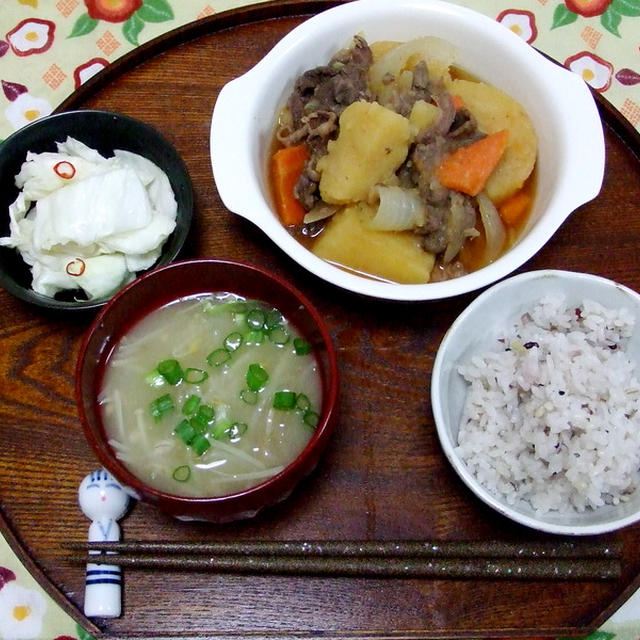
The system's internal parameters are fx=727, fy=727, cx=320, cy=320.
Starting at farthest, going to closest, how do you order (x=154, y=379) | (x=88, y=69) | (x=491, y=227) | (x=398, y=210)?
(x=88, y=69)
(x=491, y=227)
(x=398, y=210)
(x=154, y=379)

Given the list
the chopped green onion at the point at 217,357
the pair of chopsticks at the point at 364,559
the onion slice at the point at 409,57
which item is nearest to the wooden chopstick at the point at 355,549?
the pair of chopsticks at the point at 364,559

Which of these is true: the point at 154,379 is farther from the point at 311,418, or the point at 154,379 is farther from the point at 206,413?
the point at 311,418

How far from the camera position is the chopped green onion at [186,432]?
1833 millimetres

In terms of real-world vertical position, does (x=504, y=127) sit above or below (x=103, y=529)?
above

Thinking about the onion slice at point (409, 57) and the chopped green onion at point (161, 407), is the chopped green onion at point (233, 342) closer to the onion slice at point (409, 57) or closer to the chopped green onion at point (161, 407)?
the chopped green onion at point (161, 407)

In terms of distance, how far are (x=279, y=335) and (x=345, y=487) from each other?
0.45m

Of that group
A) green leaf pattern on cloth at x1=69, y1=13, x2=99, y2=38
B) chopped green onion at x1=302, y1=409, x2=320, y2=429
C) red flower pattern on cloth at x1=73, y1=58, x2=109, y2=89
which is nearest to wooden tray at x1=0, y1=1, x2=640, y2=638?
chopped green onion at x1=302, y1=409, x2=320, y2=429

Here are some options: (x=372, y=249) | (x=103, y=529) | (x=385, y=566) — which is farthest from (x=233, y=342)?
(x=385, y=566)

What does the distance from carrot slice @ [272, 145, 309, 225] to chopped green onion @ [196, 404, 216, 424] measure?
666 mm

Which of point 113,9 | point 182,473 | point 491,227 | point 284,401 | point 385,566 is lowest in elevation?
point 385,566

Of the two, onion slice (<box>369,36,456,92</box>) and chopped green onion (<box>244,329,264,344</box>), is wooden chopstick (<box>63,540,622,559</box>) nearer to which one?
chopped green onion (<box>244,329,264,344</box>)

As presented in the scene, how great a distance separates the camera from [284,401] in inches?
73.4

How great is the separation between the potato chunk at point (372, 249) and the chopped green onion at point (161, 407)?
63cm

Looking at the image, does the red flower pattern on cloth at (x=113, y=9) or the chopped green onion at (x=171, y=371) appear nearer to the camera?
the chopped green onion at (x=171, y=371)
